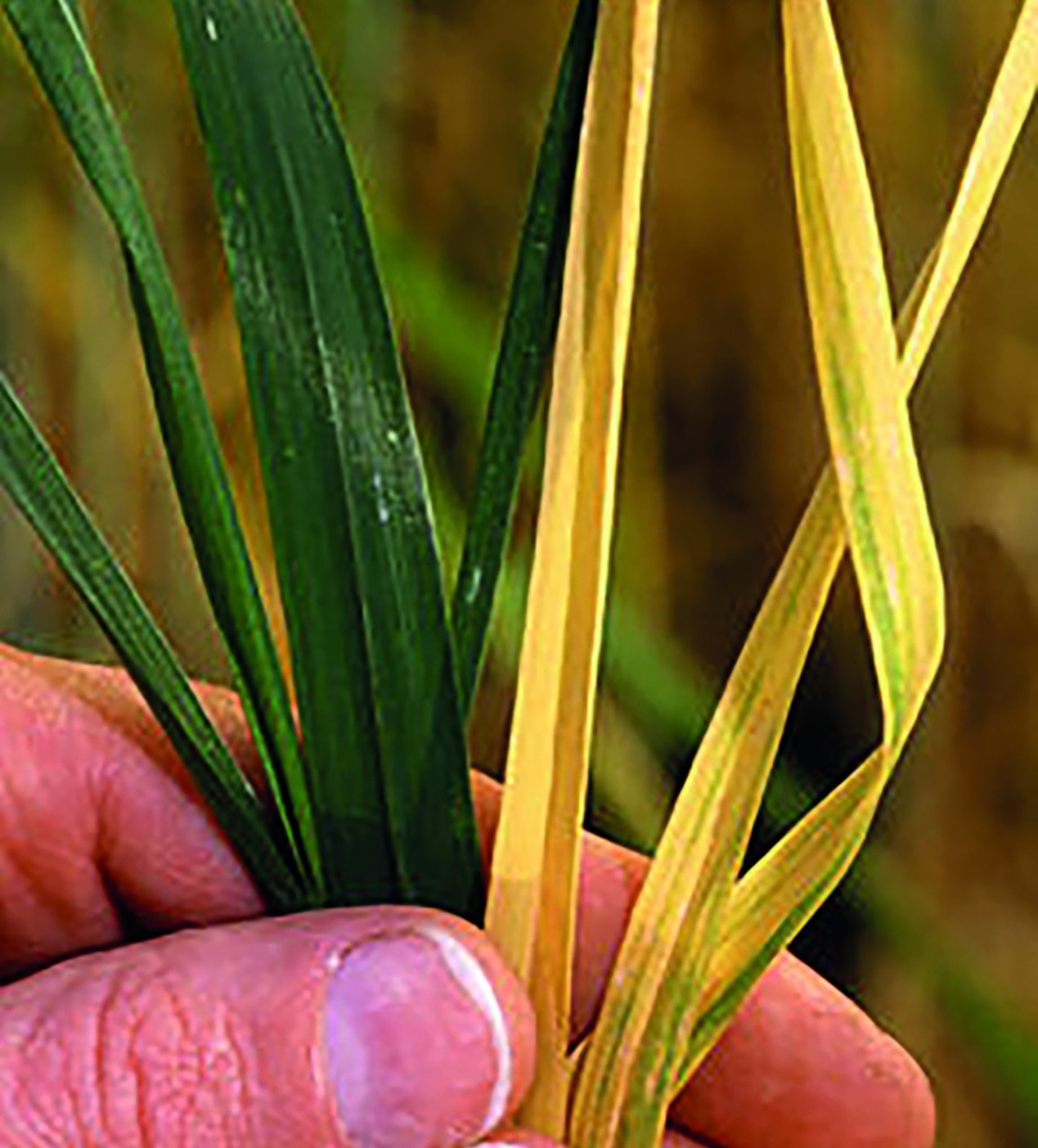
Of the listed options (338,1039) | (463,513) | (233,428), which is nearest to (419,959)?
(338,1039)

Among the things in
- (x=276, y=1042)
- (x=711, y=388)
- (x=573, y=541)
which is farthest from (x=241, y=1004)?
(x=711, y=388)

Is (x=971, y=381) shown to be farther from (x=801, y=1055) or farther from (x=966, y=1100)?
(x=801, y=1055)

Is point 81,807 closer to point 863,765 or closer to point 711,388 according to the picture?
point 863,765

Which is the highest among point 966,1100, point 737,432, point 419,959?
point 419,959

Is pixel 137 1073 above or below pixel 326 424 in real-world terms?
below

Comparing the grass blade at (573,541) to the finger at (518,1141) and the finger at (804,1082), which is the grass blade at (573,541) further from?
the finger at (804,1082)

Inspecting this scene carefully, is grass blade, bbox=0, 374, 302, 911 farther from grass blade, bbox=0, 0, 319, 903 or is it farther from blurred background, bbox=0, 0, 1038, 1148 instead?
blurred background, bbox=0, 0, 1038, 1148

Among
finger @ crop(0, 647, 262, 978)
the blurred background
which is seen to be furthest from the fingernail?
the blurred background
